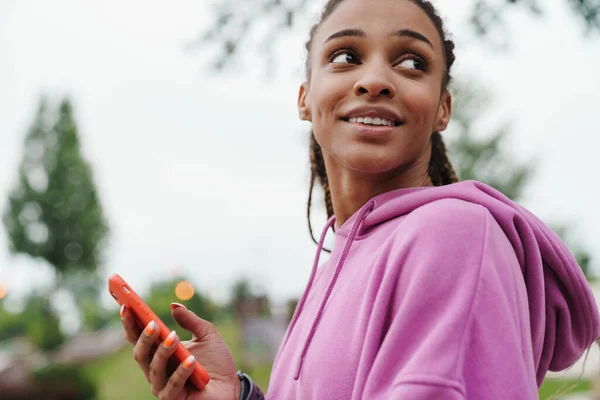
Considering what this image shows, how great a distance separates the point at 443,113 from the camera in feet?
5.71

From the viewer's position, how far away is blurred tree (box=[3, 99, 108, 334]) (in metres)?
32.5

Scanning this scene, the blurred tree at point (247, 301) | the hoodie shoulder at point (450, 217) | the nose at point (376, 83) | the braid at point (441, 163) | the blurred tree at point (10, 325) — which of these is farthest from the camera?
the blurred tree at point (10, 325)

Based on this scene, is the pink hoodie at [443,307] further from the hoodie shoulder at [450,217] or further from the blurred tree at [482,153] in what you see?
the blurred tree at [482,153]

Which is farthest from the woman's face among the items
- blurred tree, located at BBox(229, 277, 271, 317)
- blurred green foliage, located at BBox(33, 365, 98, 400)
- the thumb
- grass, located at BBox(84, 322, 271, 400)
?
blurred tree, located at BBox(229, 277, 271, 317)

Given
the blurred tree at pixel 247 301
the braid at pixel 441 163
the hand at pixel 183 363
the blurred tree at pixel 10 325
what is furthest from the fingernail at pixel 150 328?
the blurred tree at pixel 10 325

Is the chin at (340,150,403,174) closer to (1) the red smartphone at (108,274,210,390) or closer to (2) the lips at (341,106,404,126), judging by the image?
(2) the lips at (341,106,404,126)

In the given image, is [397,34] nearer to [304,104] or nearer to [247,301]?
[304,104]

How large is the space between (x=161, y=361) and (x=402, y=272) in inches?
24.5

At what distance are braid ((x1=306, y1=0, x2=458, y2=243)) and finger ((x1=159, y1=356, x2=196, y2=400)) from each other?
733 mm

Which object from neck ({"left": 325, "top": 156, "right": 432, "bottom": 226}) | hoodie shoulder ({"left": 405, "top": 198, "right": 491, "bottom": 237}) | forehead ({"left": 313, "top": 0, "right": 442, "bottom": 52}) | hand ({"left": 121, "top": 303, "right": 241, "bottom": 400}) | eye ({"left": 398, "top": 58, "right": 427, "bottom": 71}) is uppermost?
forehead ({"left": 313, "top": 0, "right": 442, "bottom": 52})

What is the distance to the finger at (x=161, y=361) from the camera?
57.8 inches

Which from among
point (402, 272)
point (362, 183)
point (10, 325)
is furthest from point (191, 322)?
point (10, 325)

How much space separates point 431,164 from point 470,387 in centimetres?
101

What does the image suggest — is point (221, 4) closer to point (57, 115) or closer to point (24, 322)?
point (24, 322)
